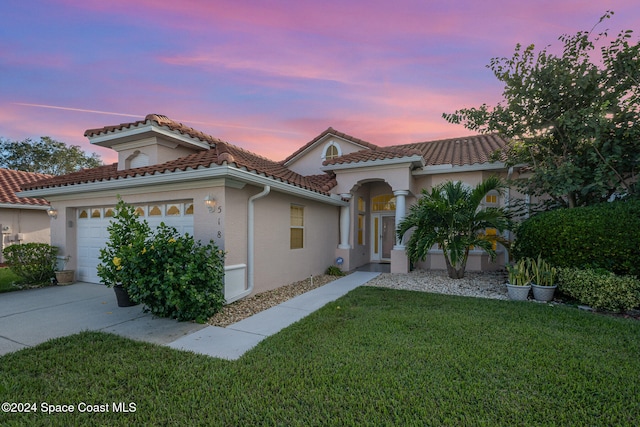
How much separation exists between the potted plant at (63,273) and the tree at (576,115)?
13.3 metres

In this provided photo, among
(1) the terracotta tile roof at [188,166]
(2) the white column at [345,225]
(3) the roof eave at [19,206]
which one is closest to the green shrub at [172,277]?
(1) the terracotta tile roof at [188,166]

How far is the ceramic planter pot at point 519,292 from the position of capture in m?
6.80

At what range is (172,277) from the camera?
4977 mm

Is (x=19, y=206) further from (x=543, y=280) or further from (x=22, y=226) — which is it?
(x=543, y=280)

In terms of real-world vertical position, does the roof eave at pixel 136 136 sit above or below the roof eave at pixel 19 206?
above

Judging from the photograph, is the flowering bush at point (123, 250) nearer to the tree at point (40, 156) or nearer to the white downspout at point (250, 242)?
the white downspout at point (250, 242)

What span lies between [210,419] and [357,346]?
2.12 meters

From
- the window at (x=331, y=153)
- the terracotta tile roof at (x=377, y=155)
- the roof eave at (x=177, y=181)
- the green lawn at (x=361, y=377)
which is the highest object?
the window at (x=331, y=153)

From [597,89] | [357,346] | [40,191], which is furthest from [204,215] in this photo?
[597,89]

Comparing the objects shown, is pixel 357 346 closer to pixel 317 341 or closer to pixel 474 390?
pixel 317 341

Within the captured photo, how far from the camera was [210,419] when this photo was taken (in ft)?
8.60

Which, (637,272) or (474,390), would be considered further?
(637,272)

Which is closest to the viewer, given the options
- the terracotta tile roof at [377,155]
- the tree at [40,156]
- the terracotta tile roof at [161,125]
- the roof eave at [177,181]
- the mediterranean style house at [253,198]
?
the roof eave at [177,181]

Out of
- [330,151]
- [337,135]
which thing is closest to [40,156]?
[330,151]
